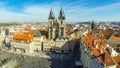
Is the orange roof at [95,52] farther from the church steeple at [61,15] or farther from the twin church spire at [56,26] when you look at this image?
the church steeple at [61,15]

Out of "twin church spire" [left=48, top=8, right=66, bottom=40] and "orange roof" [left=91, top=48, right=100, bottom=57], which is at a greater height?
"twin church spire" [left=48, top=8, right=66, bottom=40]

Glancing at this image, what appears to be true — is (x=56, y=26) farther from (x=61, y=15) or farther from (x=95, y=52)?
(x=95, y=52)

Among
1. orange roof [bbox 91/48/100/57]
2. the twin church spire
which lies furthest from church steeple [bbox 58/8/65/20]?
orange roof [bbox 91/48/100/57]

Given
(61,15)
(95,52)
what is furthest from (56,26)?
(95,52)

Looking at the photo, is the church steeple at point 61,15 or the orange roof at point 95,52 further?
the church steeple at point 61,15

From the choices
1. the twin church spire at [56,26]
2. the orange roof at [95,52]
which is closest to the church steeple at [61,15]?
the twin church spire at [56,26]

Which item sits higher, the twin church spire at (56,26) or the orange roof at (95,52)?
the twin church spire at (56,26)

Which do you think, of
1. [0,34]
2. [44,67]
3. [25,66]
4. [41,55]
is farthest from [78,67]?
[0,34]

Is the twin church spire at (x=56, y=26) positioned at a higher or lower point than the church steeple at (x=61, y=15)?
lower

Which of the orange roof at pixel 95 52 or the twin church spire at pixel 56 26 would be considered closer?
the orange roof at pixel 95 52

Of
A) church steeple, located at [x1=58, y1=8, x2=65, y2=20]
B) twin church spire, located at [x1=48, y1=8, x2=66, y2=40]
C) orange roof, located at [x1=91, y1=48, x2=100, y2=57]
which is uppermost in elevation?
church steeple, located at [x1=58, y1=8, x2=65, y2=20]

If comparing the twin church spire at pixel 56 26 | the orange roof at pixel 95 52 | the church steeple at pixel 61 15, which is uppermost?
the church steeple at pixel 61 15

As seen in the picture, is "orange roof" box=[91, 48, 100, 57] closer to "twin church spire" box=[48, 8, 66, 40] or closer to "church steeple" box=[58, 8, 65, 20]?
"twin church spire" box=[48, 8, 66, 40]
